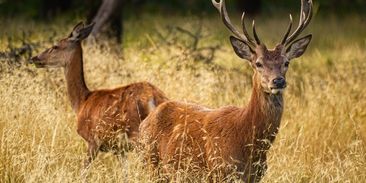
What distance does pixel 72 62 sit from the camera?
31.3 ft

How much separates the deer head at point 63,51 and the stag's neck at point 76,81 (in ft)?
A: 0.15

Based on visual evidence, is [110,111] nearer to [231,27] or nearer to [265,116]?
[231,27]

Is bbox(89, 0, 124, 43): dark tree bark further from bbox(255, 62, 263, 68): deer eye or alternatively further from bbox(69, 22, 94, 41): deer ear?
bbox(255, 62, 263, 68): deer eye

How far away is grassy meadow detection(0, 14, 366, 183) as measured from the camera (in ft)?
24.4

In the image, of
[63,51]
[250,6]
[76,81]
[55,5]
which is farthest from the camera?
[250,6]

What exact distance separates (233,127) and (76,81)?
2.70 m

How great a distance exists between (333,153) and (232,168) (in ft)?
7.32

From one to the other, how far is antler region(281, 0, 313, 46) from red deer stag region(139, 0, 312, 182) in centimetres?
1

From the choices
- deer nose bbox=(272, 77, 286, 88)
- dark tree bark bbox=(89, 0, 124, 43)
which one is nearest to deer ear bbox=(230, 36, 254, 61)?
deer nose bbox=(272, 77, 286, 88)

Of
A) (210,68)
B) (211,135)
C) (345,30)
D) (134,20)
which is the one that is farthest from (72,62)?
(134,20)

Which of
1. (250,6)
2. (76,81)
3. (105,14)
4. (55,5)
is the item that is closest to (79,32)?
(76,81)

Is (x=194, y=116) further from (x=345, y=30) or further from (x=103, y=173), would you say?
(x=345, y=30)

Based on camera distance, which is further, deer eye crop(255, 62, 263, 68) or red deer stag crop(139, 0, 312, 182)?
deer eye crop(255, 62, 263, 68)

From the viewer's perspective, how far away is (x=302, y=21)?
760 centimetres
